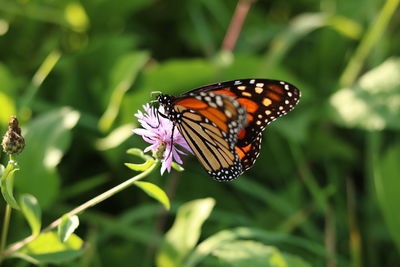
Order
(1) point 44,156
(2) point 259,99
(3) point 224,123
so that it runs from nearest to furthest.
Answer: (3) point 224,123, (2) point 259,99, (1) point 44,156

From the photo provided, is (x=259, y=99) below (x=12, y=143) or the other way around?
the other way around

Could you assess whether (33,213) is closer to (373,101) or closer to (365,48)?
(373,101)

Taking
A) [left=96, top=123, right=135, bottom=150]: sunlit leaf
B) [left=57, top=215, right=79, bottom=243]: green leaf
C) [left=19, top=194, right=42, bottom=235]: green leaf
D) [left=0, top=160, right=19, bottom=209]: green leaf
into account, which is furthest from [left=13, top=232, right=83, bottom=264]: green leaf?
[left=96, top=123, right=135, bottom=150]: sunlit leaf

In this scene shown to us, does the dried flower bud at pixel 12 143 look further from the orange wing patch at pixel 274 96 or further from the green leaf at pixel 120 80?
the green leaf at pixel 120 80

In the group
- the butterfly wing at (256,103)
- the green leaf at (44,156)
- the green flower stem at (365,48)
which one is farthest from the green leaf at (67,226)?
the green flower stem at (365,48)

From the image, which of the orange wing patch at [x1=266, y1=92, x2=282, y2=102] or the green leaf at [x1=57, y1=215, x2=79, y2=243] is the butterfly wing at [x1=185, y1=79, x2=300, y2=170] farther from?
the green leaf at [x1=57, y1=215, x2=79, y2=243]

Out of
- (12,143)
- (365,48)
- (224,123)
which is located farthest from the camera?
(365,48)

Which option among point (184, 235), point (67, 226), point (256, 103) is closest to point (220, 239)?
point (184, 235)
